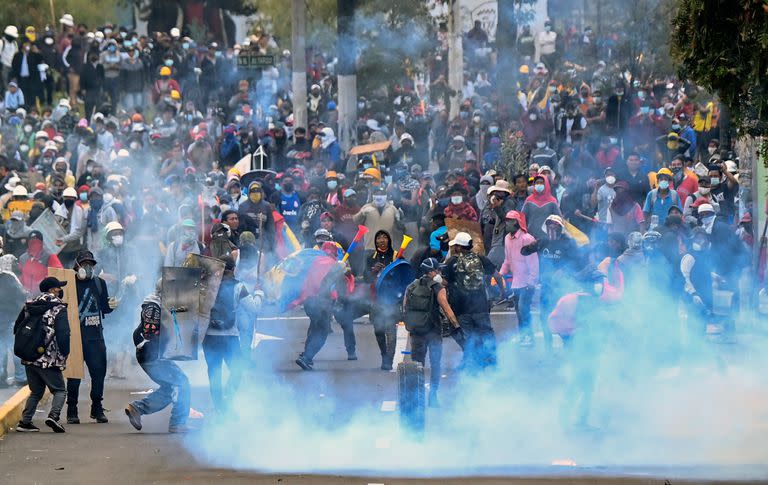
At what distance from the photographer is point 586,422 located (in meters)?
12.7

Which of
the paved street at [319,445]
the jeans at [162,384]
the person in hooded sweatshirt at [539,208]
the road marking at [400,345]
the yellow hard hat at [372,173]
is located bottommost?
the paved street at [319,445]

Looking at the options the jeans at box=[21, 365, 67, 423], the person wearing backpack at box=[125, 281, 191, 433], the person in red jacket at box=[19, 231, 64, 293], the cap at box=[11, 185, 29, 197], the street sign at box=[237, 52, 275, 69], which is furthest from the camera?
the street sign at box=[237, 52, 275, 69]

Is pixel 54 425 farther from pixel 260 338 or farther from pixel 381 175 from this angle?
pixel 381 175

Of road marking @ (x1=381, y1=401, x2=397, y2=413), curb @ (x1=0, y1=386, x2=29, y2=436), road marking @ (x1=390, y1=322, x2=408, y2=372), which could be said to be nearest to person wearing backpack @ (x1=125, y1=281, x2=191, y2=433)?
curb @ (x1=0, y1=386, x2=29, y2=436)

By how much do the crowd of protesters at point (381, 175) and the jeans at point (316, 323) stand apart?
2cm

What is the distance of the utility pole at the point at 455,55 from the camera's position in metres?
24.9

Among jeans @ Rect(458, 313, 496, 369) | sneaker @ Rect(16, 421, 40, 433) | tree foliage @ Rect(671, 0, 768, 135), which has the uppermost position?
tree foliage @ Rect(671, 0, 768, 135)

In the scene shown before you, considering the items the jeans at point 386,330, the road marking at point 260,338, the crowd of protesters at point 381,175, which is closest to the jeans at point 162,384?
the crowd of protesters at point 381,175

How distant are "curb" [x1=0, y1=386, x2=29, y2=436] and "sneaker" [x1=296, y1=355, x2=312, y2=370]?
280 centimetres

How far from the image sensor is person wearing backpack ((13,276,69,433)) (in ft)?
43.7

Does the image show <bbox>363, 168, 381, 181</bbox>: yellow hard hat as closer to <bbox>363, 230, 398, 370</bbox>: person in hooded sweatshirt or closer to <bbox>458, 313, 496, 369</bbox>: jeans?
<bbox>363, 230, 398, 370</bbox>: person in hooded sweatshirt

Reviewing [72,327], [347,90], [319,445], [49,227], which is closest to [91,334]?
[72,327]

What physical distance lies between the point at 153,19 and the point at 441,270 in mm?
26622

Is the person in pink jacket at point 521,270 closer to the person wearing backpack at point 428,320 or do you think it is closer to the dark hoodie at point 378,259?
the dark hoodie at point 378,259
